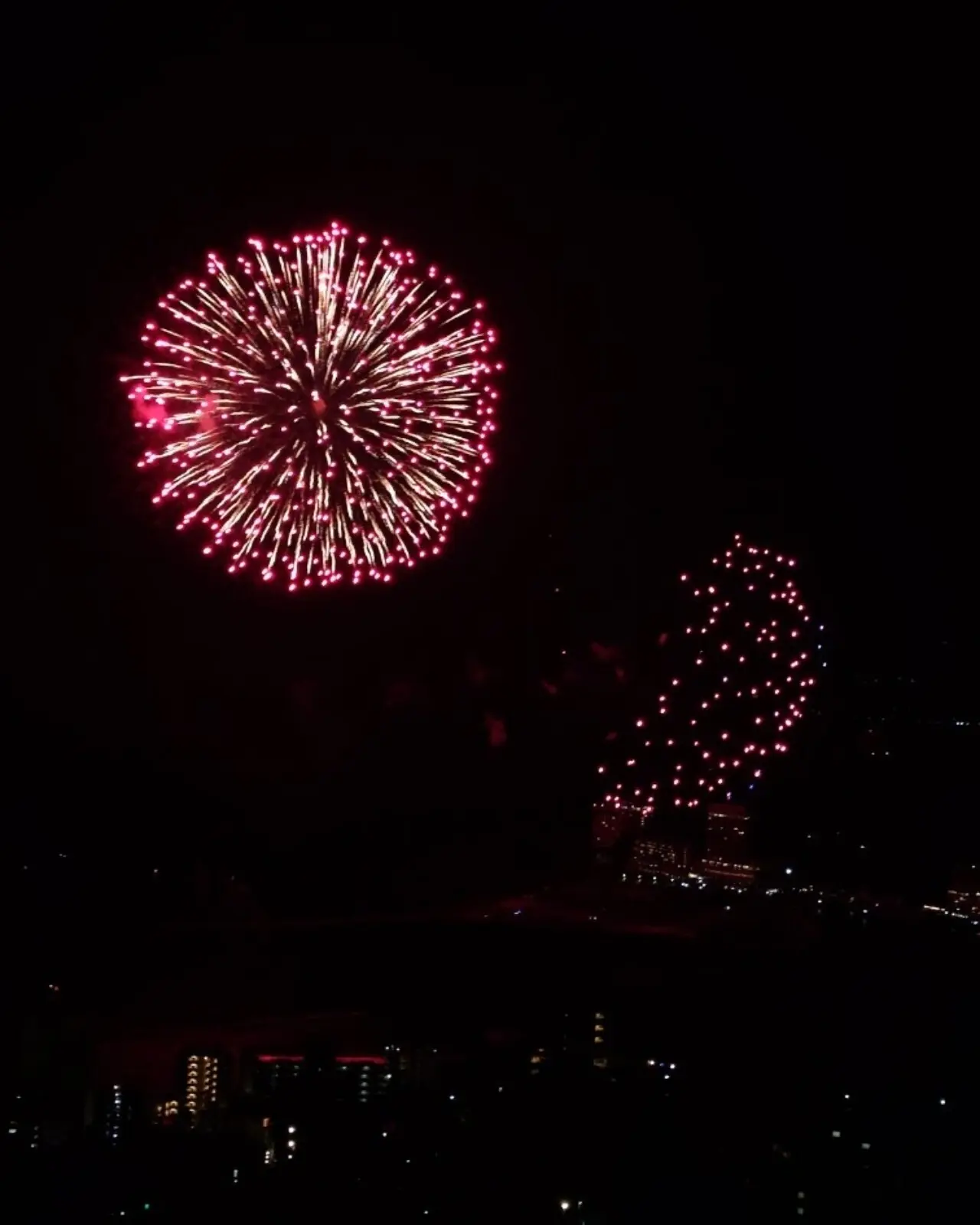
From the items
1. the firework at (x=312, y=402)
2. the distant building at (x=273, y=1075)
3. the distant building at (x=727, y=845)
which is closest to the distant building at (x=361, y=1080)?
the distant building at (x=273, y=1075)

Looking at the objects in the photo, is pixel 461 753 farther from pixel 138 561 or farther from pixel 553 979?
pixel 553 979

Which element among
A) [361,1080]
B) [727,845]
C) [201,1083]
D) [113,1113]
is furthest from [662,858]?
[113,1113]

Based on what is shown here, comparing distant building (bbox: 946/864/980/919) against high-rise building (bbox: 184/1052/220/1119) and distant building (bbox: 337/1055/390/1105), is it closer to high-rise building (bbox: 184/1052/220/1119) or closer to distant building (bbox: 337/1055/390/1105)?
distant building (bbox: 337/1055/390/1105)

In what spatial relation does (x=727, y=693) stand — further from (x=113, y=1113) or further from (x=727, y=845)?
(x=113, y=1113)

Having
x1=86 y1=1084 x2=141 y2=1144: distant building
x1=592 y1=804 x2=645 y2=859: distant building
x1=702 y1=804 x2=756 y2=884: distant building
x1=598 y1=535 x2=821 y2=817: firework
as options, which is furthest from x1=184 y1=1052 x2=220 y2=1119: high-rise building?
x1=598 y1=535 x2=821 y2=817: firework

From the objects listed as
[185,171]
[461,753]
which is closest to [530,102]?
[185,171]

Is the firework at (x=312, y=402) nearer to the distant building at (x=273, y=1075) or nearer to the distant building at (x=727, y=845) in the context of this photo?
the distant building at (x=727, y=845)
